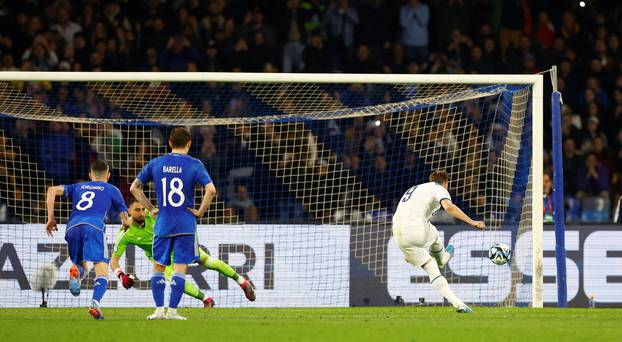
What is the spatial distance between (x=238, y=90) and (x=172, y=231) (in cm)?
760

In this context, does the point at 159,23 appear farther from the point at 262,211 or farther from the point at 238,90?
the point at 262,211

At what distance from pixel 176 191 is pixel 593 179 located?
32.1ft

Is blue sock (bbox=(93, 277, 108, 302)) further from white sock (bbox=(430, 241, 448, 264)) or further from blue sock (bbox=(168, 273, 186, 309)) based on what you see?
white sock (bbox=(430, 241, 448, 264))

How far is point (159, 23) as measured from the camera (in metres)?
20.3

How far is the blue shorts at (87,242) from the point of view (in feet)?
42.1

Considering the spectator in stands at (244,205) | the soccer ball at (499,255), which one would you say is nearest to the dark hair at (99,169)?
the spectator in stands at (244,205)

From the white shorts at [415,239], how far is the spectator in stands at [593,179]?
243 inches

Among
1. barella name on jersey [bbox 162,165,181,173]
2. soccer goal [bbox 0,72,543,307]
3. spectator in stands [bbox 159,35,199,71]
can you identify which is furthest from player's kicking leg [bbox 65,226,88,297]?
spectator in stands [bbox 159,35,199,71]

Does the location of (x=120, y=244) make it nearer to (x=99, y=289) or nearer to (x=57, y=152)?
(x=99, y=289)

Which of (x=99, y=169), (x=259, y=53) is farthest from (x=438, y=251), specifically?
(x=259, y=53)

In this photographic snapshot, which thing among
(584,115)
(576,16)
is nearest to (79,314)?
(584,115)

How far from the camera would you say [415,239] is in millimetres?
13828

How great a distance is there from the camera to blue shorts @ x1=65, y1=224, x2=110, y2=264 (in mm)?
12828

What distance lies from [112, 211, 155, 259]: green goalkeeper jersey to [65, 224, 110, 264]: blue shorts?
186 cm
